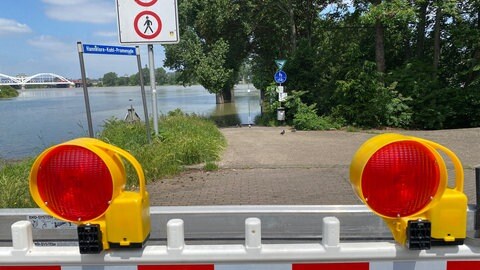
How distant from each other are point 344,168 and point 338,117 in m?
9.21

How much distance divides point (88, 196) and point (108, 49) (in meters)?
6.16

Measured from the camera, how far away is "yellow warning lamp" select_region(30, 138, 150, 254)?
4.58 feet

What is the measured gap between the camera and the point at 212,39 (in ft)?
85.0

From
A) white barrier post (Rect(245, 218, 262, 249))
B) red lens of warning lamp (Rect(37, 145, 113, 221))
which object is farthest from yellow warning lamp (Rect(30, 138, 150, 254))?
white barrier post (Rect(245, 218, 262, 249))

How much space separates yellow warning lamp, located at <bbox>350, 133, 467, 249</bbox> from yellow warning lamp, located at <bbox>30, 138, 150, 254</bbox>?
31.9 inches

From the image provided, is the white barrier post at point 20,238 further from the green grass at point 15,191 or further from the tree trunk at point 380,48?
the tree trunk at point 380,48

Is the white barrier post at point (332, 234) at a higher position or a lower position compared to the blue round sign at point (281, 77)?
lower

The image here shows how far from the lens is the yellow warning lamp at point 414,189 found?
1389 mm

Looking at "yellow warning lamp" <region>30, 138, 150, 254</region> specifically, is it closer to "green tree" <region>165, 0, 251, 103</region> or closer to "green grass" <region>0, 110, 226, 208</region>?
"green grass" <region>0, 110, 226, 208</region>

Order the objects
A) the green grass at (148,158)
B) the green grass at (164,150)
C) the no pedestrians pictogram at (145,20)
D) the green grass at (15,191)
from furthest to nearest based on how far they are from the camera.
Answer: the no pedestrians pictogram at (145,20), the green grass at (164,150), the green grass at (148,158), the green grass at (15,191)

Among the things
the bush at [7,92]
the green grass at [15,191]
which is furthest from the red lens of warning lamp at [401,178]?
the bush at [7,92]

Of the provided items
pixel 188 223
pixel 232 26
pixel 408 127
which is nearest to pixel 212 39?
pixel 232 26

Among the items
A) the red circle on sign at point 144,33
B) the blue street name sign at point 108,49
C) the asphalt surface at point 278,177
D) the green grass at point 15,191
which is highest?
the red circle on sign at point 144,33

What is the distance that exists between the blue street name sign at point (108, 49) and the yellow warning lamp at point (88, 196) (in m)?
5.56
